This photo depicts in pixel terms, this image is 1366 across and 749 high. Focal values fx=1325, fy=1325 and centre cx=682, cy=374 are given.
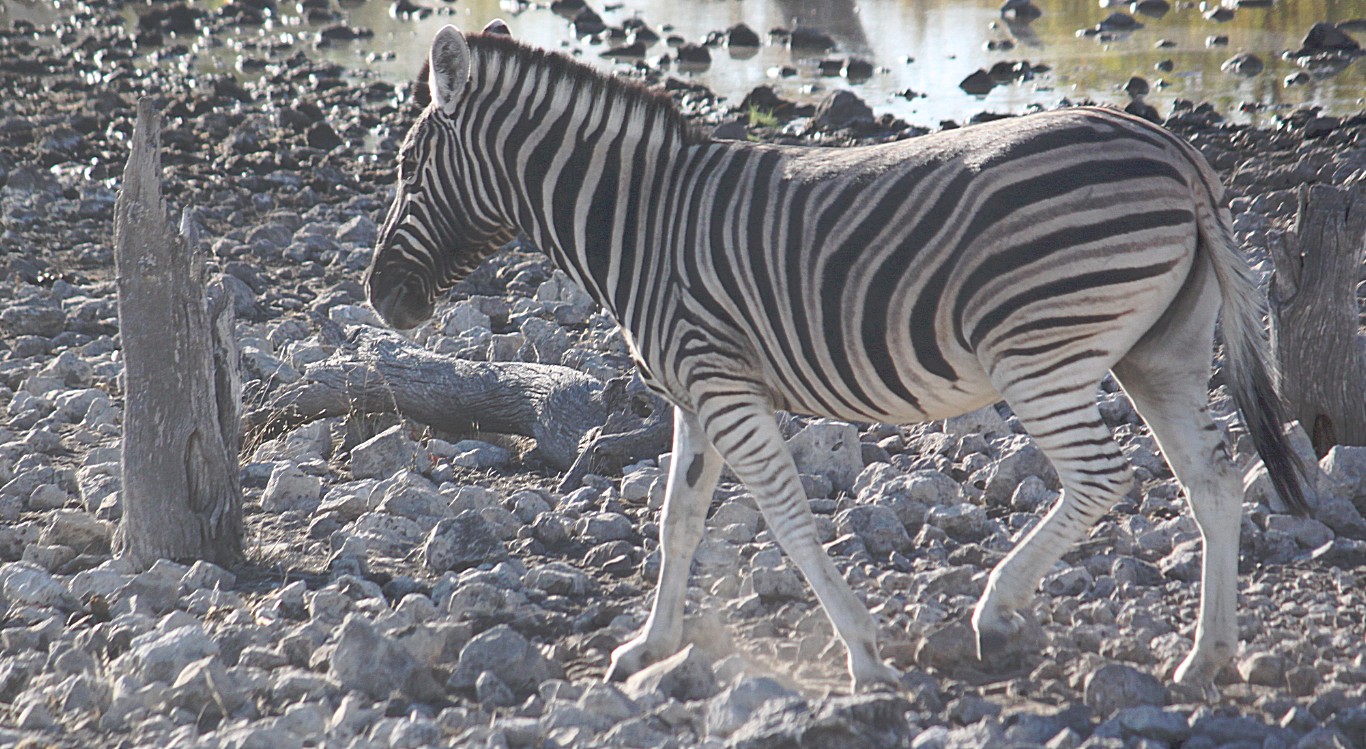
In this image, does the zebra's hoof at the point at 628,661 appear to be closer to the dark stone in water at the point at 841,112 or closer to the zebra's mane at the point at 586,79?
the zebra's mane at the point at 586,79

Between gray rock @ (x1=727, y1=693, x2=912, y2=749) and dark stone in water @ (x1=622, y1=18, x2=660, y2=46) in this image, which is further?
dark stone in water @ (x1=622, y1=18, x2=660, y2=46)

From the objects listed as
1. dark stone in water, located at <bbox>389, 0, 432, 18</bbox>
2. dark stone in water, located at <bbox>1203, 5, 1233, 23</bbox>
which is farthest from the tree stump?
dark stone in water, located at <bbox>389, 0, 432, 18</bbox>

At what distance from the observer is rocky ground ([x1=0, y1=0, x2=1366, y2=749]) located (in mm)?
3836

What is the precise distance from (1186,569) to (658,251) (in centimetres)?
228

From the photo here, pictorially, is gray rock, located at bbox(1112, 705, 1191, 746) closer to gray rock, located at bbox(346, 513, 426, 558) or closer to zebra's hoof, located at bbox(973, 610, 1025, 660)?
zebra's hoof, located at bbox(973, 610, 1025, 660)

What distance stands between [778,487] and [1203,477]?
135 cm

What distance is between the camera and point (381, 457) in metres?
6.41

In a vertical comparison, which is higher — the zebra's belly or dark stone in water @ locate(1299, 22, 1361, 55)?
dark stone in water @ locate(1299, 22, 1361, 55)

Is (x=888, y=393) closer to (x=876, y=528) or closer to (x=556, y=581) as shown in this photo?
(x=876, y=528)

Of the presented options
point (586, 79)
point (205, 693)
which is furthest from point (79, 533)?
point (586, 79)

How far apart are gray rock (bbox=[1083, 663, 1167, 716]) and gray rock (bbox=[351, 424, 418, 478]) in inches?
139

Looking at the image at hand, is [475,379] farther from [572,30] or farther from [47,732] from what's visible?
[572,30]

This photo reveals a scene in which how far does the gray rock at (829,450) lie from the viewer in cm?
602

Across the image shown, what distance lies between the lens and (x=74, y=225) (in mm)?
11812
